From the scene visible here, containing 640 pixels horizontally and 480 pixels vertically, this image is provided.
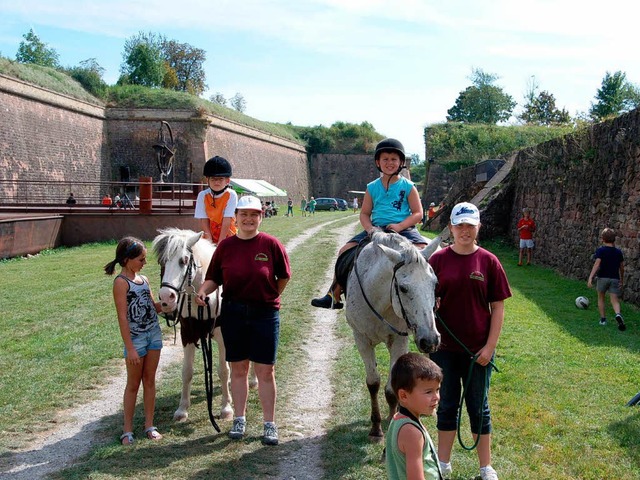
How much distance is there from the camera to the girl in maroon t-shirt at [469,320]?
4.21m

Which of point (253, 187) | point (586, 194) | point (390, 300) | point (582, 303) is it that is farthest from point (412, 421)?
point (253, 187)

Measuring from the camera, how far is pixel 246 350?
16.9 ft

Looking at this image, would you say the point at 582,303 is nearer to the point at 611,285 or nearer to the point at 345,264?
the point at 611,285

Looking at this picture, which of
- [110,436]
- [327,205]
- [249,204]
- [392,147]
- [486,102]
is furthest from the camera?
[486,102]

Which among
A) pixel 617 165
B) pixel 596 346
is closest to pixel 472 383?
pixel 596 346

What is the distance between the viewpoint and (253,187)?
4456cm

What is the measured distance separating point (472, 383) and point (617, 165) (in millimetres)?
10570

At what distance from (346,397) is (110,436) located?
7.21 feet

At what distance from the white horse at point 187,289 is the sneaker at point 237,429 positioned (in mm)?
544

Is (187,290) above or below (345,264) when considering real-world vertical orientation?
below

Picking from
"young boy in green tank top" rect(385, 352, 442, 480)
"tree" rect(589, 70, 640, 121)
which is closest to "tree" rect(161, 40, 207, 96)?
"tree" rect(589, 70, 640, 121)

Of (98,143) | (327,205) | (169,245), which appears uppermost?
(98,143)

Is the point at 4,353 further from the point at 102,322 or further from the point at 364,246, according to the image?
the point at 364,246

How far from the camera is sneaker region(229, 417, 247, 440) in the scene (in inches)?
203
